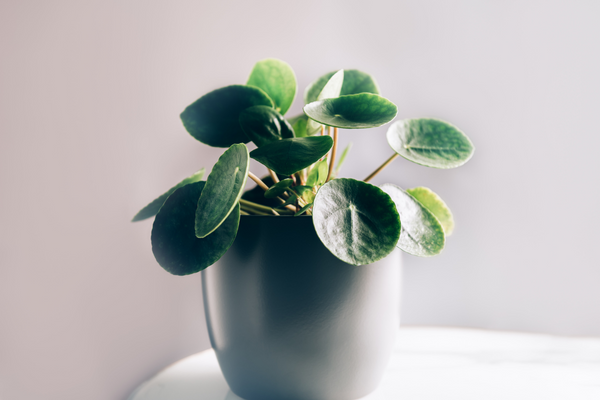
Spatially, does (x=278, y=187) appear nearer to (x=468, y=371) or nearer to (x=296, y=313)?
(x=296, y=313)

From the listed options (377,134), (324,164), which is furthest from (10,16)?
(377,134)

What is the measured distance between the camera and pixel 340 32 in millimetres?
941

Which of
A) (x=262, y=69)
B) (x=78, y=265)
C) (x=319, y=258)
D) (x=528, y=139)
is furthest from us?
(x=528, y=139)

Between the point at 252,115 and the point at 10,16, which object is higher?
the point at 10,16

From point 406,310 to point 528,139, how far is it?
0.50m

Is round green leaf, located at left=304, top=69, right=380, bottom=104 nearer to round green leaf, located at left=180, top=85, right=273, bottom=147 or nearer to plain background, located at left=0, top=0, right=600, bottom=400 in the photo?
round green leaf, located at left=180, top=85, right=273, bottom=147

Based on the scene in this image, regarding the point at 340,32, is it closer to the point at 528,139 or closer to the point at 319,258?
the point at 528,139

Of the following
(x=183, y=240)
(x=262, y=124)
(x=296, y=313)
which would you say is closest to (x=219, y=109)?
(x=262, y=124)

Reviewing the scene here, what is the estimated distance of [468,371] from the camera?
0.68m

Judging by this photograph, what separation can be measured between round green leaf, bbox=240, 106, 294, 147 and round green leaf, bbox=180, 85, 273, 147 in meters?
0.03

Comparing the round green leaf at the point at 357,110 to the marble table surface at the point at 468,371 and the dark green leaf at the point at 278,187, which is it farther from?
the marble table surface at the point at 468,371

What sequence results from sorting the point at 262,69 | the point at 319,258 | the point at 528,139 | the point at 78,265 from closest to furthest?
the point at 319,258, the point at 262,69, the point at 78,265, the point at 528,139

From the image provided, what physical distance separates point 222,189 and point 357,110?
0.18m

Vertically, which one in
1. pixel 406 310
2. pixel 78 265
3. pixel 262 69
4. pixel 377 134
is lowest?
pixel 406 310
